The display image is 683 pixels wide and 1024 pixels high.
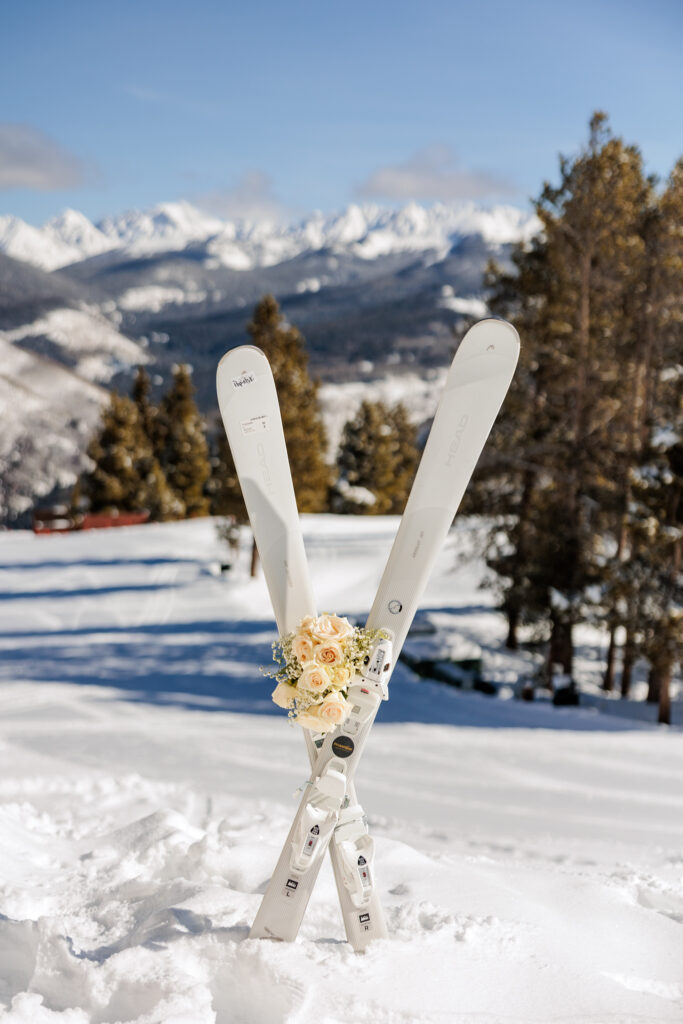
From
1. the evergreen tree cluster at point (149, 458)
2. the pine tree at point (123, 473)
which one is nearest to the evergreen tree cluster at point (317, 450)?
the evergreen tree cluster at point (149, 458)

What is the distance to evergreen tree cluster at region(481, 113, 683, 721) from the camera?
527 inches

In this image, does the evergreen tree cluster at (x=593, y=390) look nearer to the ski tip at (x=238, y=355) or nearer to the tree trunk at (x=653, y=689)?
the tree trunk at (x=653, y=689)

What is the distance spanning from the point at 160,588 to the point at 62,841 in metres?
14.0

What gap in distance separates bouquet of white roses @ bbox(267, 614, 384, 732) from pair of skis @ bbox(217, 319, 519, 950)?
0.14m

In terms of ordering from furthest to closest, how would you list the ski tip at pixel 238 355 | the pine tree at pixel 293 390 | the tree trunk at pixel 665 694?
the pine tree at pixel 293 390
the tree trunk at pixel 665 694
the ski tip at pixel 238 355

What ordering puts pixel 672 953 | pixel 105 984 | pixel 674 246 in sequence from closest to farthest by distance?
pixel 105 984 < pixel 672 953 < pixel 674 246

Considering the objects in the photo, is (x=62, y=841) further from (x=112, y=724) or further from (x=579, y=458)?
(x=579, y=458)

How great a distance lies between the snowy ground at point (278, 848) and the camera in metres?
3.76

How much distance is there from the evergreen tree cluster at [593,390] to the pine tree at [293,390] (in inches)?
260

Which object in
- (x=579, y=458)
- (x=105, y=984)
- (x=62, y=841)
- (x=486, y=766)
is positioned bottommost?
(x=486, y=766)

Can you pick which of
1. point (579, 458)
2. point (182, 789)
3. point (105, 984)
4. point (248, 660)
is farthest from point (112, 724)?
point (579, 458)

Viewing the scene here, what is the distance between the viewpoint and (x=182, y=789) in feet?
26.8

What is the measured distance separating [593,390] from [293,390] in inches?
348

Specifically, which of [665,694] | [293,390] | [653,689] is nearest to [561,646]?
[653,689]
